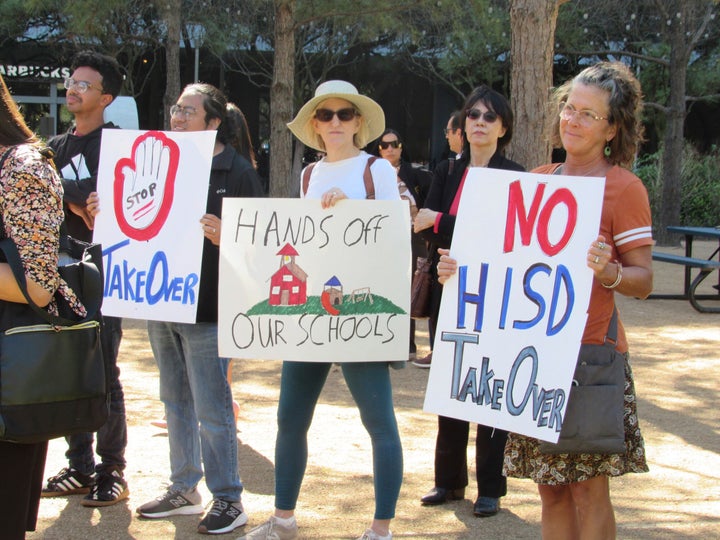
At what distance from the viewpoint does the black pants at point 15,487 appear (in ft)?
8.58

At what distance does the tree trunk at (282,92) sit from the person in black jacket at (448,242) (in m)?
7.70

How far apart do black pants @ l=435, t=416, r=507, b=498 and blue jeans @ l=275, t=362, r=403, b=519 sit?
0.67 metres

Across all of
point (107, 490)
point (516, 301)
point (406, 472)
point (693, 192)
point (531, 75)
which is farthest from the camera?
point (693, 192)

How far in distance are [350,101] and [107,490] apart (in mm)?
2131

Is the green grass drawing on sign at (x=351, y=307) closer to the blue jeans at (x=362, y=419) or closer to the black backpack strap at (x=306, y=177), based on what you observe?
the blue jeans at (x=362, y=419)

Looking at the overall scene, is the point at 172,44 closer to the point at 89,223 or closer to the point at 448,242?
the point at 89,223

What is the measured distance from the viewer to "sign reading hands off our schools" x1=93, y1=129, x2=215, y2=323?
3.93 metres

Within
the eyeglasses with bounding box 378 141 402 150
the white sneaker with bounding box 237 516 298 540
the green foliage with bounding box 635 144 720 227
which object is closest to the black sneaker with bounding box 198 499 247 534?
the white sneaker with bounding box 237 516 298 540

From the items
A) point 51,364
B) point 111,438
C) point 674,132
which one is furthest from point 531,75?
point 674,132

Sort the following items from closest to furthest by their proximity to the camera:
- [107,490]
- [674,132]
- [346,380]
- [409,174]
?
[346,380], [107,490], [409,174], [674,132]

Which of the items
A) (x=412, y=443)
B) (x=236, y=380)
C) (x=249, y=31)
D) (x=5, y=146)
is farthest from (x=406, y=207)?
(x=249, y=31)

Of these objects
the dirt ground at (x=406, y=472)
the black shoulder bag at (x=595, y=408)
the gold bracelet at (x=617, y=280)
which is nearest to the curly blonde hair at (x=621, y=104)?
the gold bracelet at (x=617, y=280)

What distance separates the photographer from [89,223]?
433cm

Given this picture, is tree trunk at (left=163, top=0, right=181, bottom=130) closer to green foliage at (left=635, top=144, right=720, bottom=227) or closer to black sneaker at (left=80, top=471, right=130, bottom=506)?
green foliage at (left=635, top=144, right=720, bottom=227)
